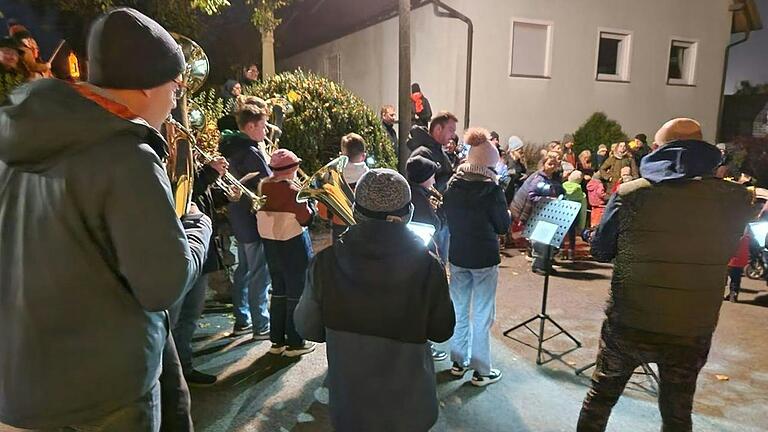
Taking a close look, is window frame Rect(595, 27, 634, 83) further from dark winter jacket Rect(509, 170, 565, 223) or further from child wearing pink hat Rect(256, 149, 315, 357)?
child wearing pink hat Rect(256, 149, 315, 357)

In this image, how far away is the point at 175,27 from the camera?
1167 cm

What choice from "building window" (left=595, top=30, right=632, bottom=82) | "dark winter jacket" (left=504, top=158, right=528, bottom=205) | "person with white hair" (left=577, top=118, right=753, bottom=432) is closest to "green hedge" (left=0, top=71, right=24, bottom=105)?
"person with white hair" (left=577, top=118, right=753, bottom=432)

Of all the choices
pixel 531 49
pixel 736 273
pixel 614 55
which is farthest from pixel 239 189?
pixel 614 55

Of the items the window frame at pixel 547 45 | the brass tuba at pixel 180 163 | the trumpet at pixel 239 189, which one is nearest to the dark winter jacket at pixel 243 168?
the trumpet at pixel 239 189

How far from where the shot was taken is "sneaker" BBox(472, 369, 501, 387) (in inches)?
156

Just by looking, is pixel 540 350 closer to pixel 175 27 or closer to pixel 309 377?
pixel 309 377

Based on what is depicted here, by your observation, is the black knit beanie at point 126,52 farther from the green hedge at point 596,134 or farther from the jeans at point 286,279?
the green hedge at point 596,134

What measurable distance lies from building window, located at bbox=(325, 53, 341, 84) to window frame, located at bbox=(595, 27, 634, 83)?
8.42 m

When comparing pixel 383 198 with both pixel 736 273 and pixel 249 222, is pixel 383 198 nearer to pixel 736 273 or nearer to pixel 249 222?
pixel 249 222

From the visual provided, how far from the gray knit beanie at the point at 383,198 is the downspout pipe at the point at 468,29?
10485 mm

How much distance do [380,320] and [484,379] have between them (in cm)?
221

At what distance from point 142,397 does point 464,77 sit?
38.1 feet

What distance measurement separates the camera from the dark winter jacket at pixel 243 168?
447cm

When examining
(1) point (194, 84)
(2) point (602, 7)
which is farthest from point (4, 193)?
(2) point (602, 7)
